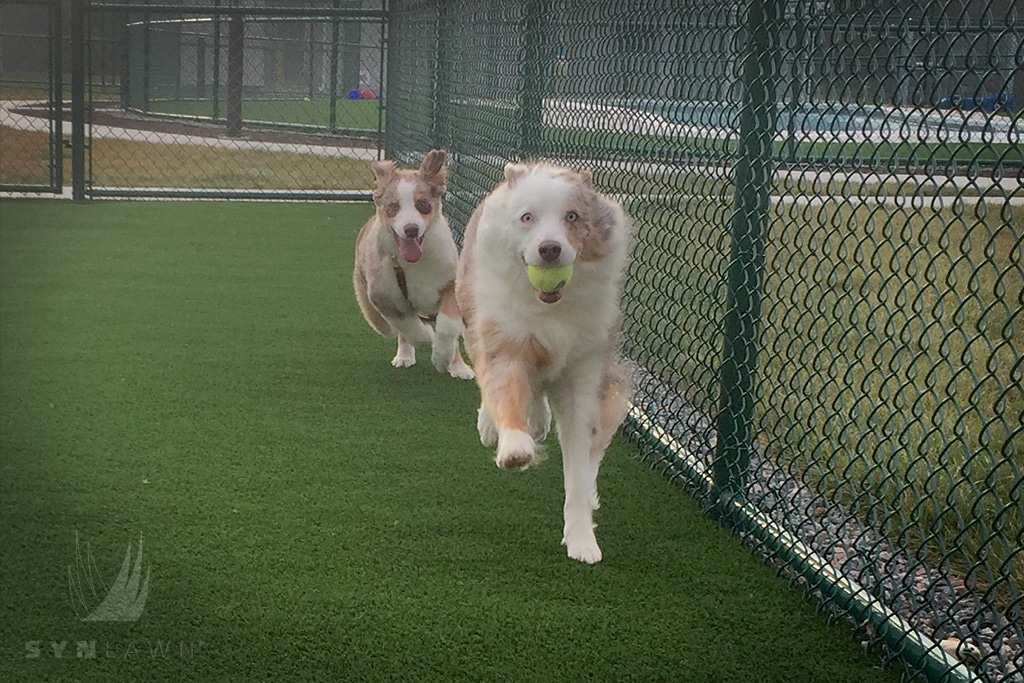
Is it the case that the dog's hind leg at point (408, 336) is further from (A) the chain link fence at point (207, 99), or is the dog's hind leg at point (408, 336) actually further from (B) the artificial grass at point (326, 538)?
(A) the chain link fence at point (207, 99)

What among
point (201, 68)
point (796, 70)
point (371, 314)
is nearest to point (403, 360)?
point (371, 314)

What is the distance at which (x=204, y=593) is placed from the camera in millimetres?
3318

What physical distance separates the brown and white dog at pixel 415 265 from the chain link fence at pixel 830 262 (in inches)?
28.7

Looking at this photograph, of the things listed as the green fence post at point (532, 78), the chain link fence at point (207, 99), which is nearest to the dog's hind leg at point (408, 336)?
the green fence post at point (532, 78)

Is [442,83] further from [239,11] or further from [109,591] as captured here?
[109,591]

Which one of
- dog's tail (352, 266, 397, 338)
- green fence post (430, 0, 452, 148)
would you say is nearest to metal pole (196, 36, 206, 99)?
green fence post (430, 0, 452, 148)

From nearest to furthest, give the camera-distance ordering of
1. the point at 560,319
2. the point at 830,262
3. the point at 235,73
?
the point at 560,319 → the point at 830,262 → the point at 235,73

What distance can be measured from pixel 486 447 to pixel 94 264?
500 cm

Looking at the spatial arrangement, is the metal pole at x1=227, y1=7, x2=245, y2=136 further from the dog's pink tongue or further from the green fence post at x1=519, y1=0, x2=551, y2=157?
the dog's pink tongue

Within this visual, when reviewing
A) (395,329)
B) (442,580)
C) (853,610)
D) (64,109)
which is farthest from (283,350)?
(64,109)

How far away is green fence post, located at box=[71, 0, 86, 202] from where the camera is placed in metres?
12.6

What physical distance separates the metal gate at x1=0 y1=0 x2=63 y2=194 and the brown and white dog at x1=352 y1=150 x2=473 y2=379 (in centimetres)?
736

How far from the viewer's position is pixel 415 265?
6.12 m

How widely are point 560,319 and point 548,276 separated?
0.79 ft
